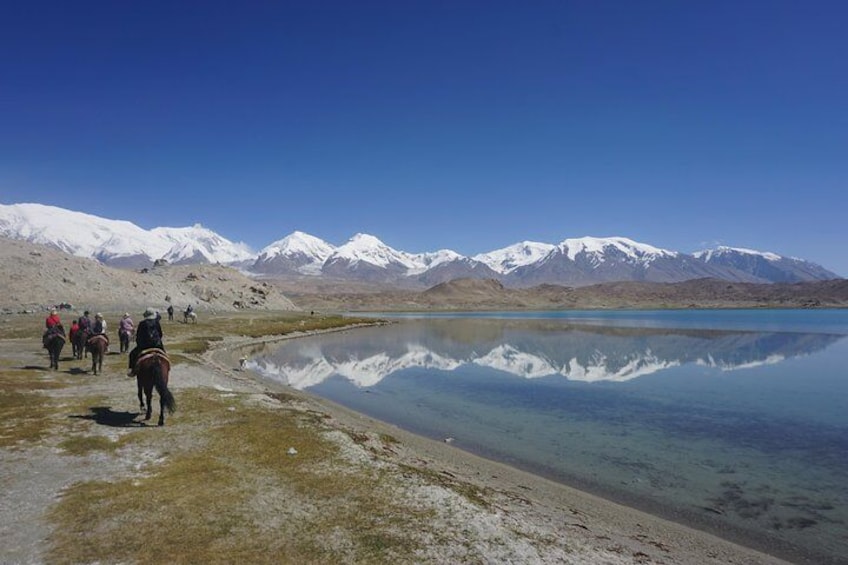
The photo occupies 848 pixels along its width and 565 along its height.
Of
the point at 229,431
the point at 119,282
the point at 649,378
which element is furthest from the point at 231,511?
the point at 119,282

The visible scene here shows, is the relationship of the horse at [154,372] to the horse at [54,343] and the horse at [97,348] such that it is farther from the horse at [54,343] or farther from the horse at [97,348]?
the horse at [54,343]

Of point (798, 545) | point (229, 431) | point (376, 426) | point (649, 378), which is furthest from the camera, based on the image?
point (649, 378)

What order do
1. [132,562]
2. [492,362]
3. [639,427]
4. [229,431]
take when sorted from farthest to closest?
1. [492,362]
2. [639,427]
3. [229,431]
4. [132,562]

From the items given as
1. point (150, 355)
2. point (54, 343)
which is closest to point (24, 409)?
point (150, 355)

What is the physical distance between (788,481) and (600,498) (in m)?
8.06

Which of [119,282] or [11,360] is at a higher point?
[119,282]

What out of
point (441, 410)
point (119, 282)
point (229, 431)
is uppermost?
point (119, 282)

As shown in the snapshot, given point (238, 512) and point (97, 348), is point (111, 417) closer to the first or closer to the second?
point (238, 512)

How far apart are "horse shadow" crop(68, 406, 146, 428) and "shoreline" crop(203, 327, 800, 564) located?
10.5 metres

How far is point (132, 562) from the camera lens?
8.79m

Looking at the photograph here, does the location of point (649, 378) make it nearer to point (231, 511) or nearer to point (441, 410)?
point (441, 410)

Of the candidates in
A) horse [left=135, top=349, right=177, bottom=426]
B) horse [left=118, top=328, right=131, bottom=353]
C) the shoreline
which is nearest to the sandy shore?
the shoreline

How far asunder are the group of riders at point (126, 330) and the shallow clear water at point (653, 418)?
1349cm

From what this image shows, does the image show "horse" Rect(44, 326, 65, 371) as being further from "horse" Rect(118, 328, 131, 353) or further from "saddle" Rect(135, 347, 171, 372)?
"saddle" Rect(135, 347, 171, 372)
